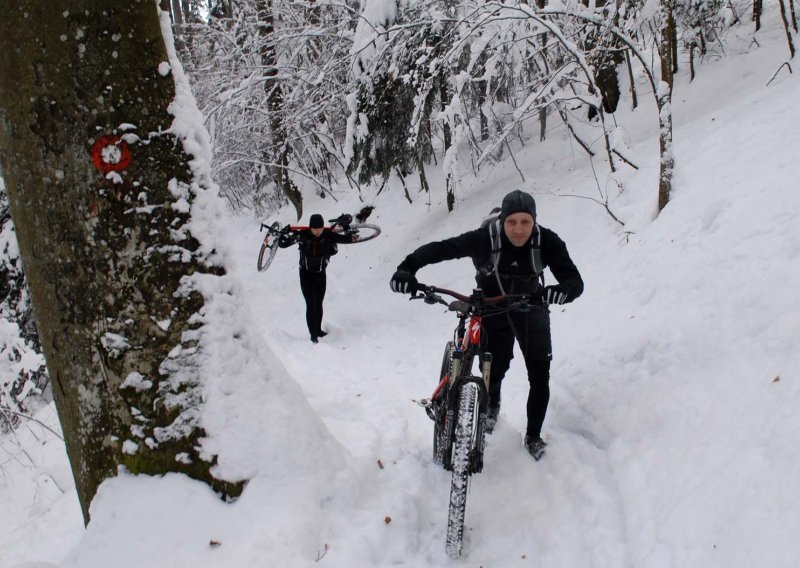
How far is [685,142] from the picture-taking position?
8.14 m

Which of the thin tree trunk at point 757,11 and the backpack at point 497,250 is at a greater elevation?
the thin tree trunk at point 757,11

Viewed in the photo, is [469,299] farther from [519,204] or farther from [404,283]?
[519,204]

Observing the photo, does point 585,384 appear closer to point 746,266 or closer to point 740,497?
point 746,266

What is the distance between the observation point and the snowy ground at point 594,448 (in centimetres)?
248

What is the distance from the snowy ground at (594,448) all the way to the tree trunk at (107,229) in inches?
10.0

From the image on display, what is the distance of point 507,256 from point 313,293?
4.61m

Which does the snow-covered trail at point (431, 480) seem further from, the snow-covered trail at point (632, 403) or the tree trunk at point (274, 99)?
the tree trunk at point (274, 99)

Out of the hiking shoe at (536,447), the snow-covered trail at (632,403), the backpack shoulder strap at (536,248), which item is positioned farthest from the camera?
the hiking shoe at (536,447)

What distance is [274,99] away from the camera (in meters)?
16.2

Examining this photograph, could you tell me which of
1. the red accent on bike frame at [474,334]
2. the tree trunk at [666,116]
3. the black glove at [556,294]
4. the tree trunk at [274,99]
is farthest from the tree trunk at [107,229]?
the tree trunk at [274,99]

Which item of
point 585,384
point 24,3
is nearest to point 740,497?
point 585,384

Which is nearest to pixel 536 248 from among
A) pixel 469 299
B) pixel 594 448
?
pixel 469 299

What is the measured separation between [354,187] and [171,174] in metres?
15.3

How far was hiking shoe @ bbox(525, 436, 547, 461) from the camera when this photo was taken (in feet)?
12.0
